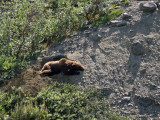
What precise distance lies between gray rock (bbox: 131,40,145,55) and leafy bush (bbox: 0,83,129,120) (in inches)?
72.5

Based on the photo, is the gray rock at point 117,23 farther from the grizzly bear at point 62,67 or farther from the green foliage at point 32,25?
the grizzly bear at point 62,67

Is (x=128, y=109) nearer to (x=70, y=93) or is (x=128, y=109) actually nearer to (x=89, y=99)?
(x=89, y=99)

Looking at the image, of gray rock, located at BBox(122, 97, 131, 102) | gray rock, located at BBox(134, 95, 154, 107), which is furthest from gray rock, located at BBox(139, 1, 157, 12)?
gray rock, located at BBox(122, 97, 131, 102)

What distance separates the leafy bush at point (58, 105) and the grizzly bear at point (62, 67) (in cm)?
84

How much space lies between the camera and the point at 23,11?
Result: 9539 mm

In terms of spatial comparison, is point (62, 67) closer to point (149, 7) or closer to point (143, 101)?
point (143, 101)

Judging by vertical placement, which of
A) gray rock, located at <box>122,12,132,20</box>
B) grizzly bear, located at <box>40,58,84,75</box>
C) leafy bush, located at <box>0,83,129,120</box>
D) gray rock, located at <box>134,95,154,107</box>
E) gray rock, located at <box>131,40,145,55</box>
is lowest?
gray rock, located at <box>134,95,154,107</box>

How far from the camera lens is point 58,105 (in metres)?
7.67

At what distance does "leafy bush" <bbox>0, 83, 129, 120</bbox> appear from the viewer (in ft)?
23.9

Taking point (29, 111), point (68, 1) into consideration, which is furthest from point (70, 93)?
point (68, 1)

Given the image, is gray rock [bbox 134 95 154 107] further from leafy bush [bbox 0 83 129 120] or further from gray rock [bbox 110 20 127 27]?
gray rock [bbox 110 20 127 27]

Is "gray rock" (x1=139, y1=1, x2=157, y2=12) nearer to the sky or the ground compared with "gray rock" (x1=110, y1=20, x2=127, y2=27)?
nearer to the sky

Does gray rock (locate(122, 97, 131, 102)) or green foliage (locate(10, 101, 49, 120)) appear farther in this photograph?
gray rock (locate(122, 97, 131, 102))

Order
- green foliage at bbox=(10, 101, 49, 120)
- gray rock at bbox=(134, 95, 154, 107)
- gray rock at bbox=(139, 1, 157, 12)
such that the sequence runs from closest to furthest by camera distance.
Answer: green foliage at bbox=(10, 101, 49, 120) < gray rock at bbox=(134, 95, 154, 107) < gray rock at bbox=(139, 1, 157, 12)
